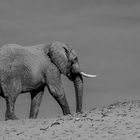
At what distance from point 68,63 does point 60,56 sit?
1.87 feet

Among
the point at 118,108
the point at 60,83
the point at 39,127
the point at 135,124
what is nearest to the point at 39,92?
the point at 60,83

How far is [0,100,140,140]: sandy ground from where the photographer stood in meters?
15.0

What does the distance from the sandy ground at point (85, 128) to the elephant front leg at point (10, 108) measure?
10.8 feet

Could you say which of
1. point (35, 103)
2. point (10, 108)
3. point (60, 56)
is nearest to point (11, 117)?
point (10, 108)

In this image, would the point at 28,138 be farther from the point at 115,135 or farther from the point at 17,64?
the point at 17,64

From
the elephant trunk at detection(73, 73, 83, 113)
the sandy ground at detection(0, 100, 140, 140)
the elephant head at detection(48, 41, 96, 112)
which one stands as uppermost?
the elephant head at detection(48, 41, 96, 112)

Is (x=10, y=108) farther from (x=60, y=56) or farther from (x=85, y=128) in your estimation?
(x=85, y=128)

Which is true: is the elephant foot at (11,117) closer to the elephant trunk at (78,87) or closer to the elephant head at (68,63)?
the elephant head at (68,63)

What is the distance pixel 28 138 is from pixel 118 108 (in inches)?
190

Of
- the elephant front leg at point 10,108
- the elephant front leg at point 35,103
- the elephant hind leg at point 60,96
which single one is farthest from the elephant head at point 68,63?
the elephant front leg at point 10,108

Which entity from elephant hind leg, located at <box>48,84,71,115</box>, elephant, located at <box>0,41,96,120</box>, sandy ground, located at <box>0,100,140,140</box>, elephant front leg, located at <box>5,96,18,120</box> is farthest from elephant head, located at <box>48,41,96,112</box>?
sandy ground, located at <box>0,100,140,140</box>

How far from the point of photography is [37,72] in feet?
75.4

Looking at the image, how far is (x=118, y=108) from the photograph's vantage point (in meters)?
19.6

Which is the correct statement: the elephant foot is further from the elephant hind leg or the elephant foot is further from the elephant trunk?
the elephant trunk
